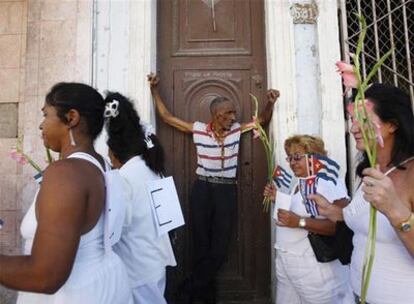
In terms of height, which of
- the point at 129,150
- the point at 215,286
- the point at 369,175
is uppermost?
the point at 129,150

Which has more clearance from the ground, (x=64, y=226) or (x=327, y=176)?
(x=327, y=176)

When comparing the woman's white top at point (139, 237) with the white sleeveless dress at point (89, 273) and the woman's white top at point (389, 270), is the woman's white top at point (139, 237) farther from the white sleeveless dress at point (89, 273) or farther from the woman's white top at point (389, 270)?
the woman's white top at point (389, 270)

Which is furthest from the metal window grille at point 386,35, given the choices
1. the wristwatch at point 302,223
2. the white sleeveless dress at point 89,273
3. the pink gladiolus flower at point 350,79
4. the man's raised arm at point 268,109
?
the white sleeveless dress at point 89,273

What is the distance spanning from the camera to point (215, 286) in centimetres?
411

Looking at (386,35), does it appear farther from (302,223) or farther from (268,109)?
(302,223)

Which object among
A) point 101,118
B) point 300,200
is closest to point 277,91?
point 300,200

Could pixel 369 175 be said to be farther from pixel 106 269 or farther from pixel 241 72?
pixel 241 72

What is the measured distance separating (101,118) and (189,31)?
2894mm

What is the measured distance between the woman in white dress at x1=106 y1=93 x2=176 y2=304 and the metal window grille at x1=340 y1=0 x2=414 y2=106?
2676 mm

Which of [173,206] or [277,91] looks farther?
[277,91]

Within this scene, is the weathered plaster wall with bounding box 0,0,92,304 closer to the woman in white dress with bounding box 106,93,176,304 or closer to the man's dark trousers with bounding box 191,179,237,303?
the man's dark trousers with bounding box 191,179,237,303

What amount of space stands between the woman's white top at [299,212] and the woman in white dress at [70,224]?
1391 mm

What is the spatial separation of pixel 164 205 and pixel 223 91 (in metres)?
2.15

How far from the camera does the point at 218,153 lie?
13.3 ft
